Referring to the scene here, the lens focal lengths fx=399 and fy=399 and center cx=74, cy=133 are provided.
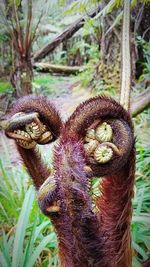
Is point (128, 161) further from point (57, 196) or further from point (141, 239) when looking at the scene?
point (141, 239)

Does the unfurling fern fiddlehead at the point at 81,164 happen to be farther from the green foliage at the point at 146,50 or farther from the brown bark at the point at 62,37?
the brown bark at the point at 62,37

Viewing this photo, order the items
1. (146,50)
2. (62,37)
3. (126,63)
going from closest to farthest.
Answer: (126,63), (146,50), (62,37)

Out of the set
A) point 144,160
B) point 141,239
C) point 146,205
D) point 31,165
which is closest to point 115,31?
point 144,160

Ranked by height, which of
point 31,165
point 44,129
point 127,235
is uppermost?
point 44,129

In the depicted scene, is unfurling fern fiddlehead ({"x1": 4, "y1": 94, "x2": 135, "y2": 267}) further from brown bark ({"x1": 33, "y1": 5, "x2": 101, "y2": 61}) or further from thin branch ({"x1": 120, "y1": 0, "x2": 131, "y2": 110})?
brown bark ({"x1": 33, "y1": 5, "x2": 101, "y2": 61})

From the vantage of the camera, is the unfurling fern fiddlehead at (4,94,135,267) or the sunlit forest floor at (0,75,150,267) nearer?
the unfurling fern fiddlehead at (4,94,135,267)

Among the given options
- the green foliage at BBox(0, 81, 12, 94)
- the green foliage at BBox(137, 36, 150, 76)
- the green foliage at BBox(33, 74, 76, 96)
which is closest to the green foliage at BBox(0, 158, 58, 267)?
the green foliage at BBox(137, 36, 150, 76)

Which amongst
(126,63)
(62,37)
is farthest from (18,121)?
(62,37)

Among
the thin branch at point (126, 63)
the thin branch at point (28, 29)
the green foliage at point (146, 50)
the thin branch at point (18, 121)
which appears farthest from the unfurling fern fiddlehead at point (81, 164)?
the thin branch at point (28, 29)

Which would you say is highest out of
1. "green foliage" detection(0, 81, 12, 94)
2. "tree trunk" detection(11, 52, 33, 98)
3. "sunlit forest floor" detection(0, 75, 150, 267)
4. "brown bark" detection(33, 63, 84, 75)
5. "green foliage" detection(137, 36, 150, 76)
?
Result: "green foliage" detection(137, 36, 150, 76)

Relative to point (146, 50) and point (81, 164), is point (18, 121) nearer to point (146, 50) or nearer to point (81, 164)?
point (81, 164)

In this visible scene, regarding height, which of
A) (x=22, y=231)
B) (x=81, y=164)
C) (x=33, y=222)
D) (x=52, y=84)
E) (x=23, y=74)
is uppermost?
(x=81, y=164)
